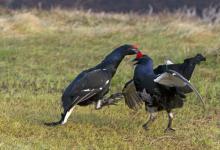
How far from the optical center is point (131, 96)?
7680 mm

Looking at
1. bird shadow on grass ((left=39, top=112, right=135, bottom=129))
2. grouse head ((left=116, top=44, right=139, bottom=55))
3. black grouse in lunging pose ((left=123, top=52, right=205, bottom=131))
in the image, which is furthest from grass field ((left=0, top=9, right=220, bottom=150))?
grouse head ((left=116, top=44, right=139, bottom=55))

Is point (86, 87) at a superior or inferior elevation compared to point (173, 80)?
inferior

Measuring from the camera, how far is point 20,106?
8.47 meters

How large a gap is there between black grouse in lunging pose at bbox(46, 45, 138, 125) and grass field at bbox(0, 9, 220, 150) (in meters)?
0.28

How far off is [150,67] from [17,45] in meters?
9.15

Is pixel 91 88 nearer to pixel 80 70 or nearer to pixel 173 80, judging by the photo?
pixel 173 80

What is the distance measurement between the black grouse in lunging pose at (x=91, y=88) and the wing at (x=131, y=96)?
35 centimetres

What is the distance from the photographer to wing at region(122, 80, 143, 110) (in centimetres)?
761

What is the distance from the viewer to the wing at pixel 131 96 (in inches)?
299

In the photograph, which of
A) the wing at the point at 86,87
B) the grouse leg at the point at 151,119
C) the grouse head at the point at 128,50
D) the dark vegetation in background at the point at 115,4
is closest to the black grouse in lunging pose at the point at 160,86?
the grouse leg at the point at 151,119

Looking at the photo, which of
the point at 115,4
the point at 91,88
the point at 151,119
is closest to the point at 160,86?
the point at 151,119

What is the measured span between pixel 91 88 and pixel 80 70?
523cm

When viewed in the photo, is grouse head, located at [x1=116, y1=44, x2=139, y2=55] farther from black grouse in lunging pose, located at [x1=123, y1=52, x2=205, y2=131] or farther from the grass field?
the grass field

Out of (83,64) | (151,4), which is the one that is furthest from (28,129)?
(151,4)
